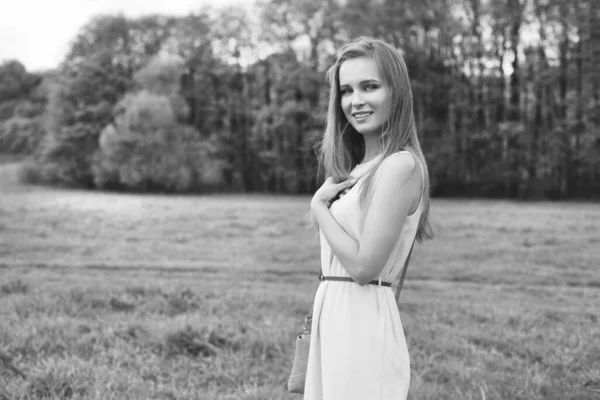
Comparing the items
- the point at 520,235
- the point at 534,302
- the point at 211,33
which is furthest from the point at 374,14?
the point at 534,302

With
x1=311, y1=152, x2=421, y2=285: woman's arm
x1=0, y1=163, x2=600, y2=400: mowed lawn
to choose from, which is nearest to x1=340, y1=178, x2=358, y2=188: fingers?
x1=311, y1=152, x2=421, y2=285: woman's arm

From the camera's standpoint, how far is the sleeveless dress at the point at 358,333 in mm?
1793

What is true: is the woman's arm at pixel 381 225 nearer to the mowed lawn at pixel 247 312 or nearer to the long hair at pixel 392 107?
the long hair at pixel 392 107

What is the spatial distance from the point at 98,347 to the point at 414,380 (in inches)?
94.8

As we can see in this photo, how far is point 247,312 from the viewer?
6.12m

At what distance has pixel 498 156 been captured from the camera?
28.0 meters

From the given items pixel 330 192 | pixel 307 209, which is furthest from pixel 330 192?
pixel 307 209

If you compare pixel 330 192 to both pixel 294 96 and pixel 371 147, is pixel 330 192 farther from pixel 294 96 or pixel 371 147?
pixel 294 96

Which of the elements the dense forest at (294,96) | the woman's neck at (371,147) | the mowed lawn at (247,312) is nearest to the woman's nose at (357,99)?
the woman's neck at (371,147)

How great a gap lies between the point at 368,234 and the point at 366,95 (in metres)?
0.45

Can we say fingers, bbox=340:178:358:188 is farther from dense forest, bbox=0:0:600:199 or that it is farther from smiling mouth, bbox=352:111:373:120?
dense forest, bbox=0:0:600:199

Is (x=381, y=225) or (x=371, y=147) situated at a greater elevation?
(x=371, y=147)

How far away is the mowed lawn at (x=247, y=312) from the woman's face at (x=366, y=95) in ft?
8.06

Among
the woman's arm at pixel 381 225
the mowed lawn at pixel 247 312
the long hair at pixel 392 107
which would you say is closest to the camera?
the woman's arm at pixel 381 225
